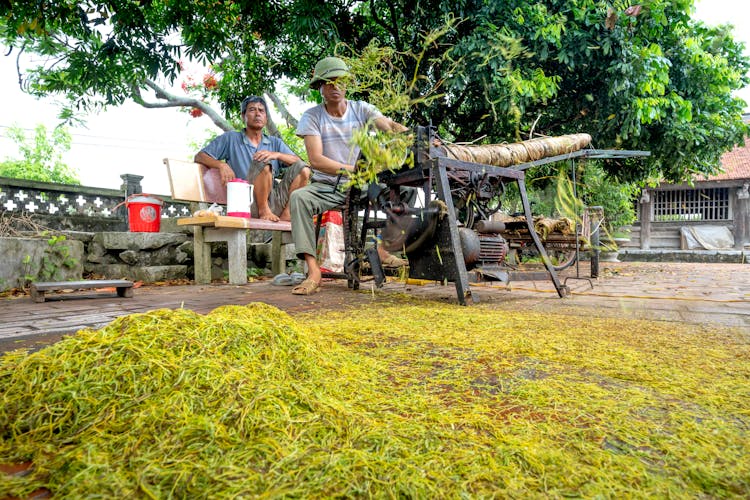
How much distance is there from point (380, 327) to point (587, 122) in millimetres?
7258

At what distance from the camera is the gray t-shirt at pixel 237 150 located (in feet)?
17.8

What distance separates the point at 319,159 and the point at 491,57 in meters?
3.24

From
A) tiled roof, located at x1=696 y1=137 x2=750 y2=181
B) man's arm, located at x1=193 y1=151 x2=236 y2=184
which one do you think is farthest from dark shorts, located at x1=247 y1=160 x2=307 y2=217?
tiled roof, located at x1=696 y1=137 x2=750 y2=181

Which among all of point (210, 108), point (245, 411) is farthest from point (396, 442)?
point (210, 108)

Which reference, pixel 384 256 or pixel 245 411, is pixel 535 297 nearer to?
pixel 384 256

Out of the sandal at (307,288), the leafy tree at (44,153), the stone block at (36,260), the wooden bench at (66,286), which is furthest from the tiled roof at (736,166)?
the leafy tree at (44,153)

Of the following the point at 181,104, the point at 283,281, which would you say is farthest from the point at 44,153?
the point at 283,281

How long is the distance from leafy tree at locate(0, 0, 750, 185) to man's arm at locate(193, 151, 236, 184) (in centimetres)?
190

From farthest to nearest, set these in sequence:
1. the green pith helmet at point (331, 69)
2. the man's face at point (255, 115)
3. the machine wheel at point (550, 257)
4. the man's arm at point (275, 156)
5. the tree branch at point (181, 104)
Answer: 1. the tree branch at point (181, 104)
2. the machine wheel at point (550, 257)
3. the man's face at point (255, 115)
4. the man's arm at point (275, 156)
5. the green pith helmet at point (331, 69)

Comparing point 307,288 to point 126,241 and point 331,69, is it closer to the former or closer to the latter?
point 331,69

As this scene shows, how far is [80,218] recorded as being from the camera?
770cm

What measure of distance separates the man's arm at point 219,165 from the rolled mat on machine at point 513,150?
112 inches

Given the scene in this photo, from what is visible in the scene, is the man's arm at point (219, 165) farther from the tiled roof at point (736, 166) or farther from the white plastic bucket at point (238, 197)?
the tiled roof at point (736, 166)

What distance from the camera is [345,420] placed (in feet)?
3.14
